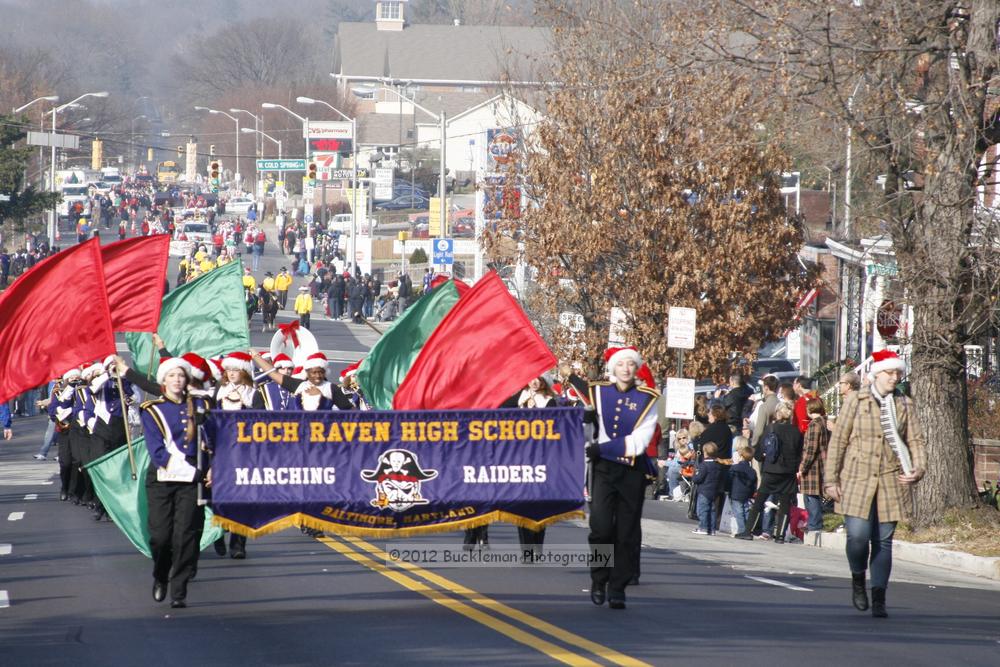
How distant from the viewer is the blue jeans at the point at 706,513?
19.0 m

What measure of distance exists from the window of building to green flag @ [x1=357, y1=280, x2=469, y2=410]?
121m

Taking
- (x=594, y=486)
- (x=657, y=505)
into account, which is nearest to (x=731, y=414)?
(x=657, y=505)

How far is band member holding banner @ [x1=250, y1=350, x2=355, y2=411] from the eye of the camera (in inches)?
588

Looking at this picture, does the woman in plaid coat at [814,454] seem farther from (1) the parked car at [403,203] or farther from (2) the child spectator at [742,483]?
(1) the parked car at [403,203]

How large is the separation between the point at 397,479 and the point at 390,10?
127246 mm

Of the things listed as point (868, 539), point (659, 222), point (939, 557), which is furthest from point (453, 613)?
point (659, 222)

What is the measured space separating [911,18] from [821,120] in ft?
6.77

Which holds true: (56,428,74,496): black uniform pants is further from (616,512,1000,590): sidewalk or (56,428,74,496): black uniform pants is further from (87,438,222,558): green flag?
(87,438,222,558): green flag

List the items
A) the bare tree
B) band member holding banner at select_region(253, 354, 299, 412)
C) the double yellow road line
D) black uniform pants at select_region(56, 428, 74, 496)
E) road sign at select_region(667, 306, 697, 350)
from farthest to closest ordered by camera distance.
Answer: road sign at select_region(667, 306, 697, 350)
black uniform pants at select_region(56, 428, 74, 496)
the bare tree
band member holding banner at select_region(253, 354, 299, 412)
the double yellow road line

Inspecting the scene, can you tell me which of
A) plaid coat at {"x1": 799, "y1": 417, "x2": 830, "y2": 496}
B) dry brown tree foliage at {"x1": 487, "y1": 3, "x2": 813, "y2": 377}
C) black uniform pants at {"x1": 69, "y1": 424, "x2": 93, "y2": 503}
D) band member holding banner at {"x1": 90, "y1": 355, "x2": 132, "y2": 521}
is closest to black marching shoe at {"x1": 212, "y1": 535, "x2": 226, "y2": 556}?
band member holding banner at {"x1": 90, "y1": 355, "x2": 132, "y2": 521}

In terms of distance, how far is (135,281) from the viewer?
13719 mm

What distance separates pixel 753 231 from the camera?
28.7 metres

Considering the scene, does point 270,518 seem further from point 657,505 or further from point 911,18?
point 657,505

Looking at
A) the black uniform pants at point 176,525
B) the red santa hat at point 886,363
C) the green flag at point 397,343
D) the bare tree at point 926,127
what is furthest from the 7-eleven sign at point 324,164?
the red santa hat at point 886,363
